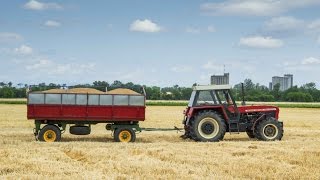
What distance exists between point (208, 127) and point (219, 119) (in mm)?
498

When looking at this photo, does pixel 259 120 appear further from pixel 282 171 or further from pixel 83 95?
pixel 282 171

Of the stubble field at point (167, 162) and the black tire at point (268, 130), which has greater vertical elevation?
the black tire at point (268, 130)

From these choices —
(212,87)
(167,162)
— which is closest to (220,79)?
(212,87)

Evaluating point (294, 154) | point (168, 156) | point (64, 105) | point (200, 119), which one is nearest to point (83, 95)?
point (64, 105)

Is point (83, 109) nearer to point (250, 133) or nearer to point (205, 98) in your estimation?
point (205, 98)

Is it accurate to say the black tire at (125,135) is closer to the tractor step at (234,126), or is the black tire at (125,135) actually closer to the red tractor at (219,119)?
the red tractor at (219,119)

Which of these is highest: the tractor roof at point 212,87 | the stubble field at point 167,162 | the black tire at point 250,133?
the tractor roof at point 212,87

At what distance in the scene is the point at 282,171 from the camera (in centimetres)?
1172

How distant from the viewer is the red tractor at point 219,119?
1873cm

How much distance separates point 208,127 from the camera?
1881 cm

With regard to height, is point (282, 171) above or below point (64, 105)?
below

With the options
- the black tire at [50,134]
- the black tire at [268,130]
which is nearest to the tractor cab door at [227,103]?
the black tire at [268,130]

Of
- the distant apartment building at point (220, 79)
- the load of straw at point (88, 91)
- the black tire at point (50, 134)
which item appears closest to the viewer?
the black tire at point (50, 134)

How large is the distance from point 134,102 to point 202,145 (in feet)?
10.5
